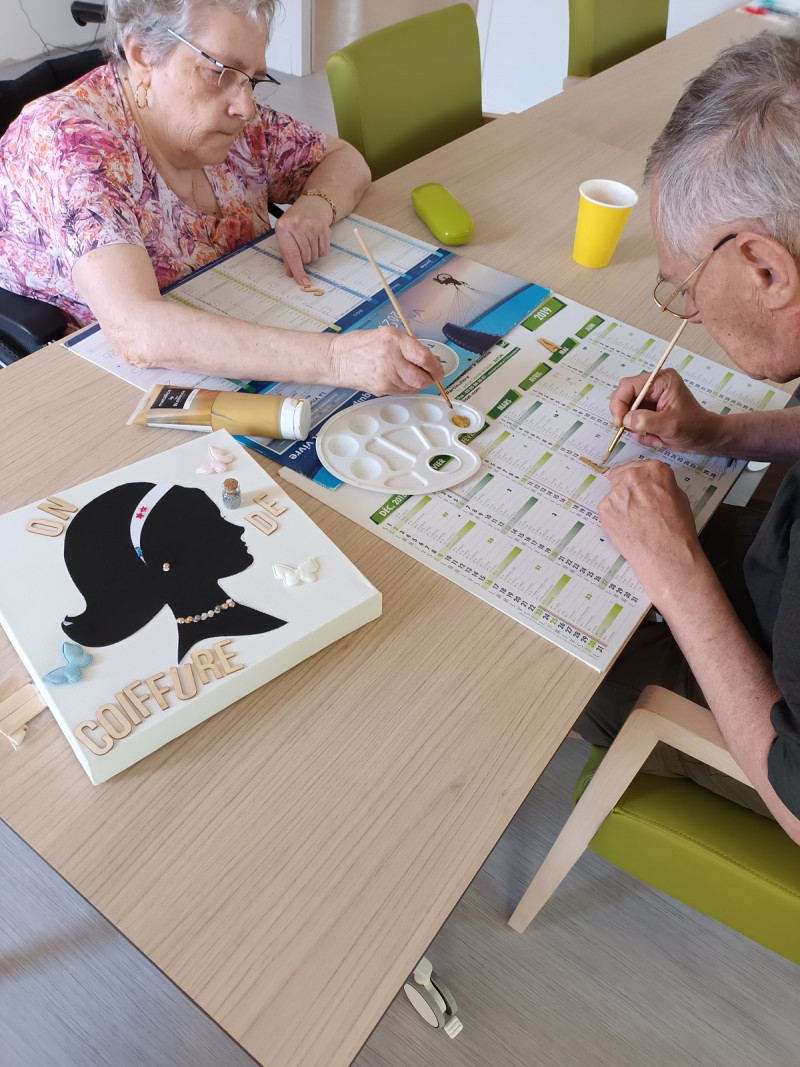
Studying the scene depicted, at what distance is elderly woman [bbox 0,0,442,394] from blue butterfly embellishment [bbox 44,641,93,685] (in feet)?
1.57

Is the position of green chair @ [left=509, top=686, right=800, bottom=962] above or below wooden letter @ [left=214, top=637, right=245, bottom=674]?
below


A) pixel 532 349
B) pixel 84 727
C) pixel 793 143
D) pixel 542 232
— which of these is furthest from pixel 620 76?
pixel 84 727

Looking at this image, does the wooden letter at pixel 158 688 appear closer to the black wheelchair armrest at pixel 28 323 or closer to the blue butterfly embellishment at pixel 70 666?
the blue butterfly embellishment at pixel 70 666

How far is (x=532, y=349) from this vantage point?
1.15 meters

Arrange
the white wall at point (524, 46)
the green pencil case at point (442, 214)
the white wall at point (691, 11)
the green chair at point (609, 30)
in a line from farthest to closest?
1. the white wall at point (524, 46)
2. the white wall at point (691, 11)
3. the green chair at point (609, 30)
4. the green pencil case at point (442, 214)

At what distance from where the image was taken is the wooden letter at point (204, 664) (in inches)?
26.7

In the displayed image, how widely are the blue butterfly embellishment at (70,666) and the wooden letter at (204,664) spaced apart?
9cm

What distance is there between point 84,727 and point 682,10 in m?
3.83

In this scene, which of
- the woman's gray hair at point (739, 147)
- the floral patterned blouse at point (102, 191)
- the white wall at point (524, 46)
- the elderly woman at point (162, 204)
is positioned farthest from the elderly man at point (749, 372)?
the white wall at point (524, 46)

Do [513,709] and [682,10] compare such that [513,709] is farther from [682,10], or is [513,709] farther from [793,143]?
[682,10]

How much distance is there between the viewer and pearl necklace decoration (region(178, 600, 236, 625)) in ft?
2.35

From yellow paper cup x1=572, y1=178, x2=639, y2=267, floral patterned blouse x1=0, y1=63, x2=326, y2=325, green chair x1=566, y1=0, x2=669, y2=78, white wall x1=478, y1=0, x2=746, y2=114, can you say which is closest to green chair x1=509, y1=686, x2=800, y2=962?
yellow paper cup x1=572, y1=178, x2=639, y2=267

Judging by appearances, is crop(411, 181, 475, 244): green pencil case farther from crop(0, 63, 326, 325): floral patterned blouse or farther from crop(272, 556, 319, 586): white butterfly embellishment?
crop(272, 556, 319, 586): white butterfly embellishment

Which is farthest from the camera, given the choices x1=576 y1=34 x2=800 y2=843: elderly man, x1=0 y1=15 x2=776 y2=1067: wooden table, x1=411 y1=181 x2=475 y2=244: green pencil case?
x1=411 y1=181 x2=475 y2=244: green pencil case
